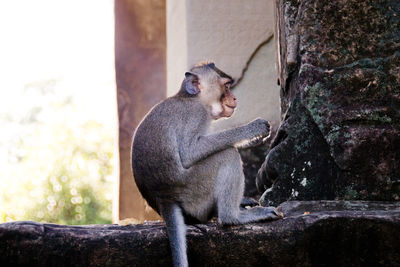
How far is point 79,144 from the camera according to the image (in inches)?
660

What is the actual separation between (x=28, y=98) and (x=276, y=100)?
1838 cm

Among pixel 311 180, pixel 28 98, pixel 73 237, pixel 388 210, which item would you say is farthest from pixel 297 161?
pixel 28 98

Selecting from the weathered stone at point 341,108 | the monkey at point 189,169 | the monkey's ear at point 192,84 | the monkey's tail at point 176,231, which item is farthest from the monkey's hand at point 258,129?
the monkey's tail at point 176,231

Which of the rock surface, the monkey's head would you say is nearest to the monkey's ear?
the monkey's head

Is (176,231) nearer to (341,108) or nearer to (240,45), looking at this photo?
(341,108)

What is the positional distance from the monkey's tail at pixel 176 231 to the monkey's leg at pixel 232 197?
0.74 ft

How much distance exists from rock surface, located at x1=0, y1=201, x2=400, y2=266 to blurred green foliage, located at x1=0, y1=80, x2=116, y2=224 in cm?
1021

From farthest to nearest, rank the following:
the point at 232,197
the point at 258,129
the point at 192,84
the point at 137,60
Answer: the point at 137,60, the point at 192,84, the point at 258,129, the point at 232,197

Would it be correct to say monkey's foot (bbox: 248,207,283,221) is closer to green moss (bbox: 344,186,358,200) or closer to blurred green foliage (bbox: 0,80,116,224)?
green moss (bbox: 344,186,358,200)

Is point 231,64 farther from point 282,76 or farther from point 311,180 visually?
point 311,180

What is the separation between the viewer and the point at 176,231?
3.57 m

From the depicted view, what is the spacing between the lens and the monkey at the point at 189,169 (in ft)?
12.6

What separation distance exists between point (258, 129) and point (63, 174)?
1092 centimetres

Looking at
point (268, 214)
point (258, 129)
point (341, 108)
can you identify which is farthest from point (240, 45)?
point (268, 214)
